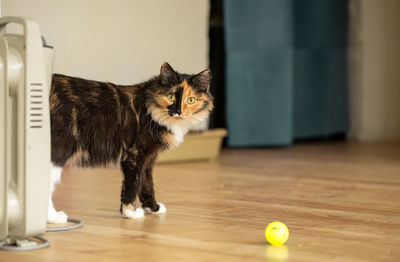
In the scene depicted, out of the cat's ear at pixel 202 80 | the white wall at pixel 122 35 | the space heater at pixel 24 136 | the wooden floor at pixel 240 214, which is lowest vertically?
the wooden floor at pixel 240 214

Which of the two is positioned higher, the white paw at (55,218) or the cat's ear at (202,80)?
the cat's ear at (202,80)

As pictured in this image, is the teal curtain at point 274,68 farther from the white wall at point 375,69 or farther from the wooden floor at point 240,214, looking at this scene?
the wooden floor at point 240,214

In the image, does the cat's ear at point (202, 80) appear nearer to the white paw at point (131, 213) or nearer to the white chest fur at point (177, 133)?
the white chest fur at point (177, 133)

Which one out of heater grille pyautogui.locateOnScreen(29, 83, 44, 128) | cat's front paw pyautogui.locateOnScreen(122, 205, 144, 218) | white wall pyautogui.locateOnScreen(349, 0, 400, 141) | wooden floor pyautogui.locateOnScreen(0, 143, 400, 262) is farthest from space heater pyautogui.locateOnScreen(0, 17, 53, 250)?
white wall pyautogui.locateOnScreen(349, 0, 400, 141)

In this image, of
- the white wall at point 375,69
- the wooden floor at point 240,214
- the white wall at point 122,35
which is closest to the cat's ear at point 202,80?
the wooden floor at point 240,214

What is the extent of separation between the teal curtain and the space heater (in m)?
3.36

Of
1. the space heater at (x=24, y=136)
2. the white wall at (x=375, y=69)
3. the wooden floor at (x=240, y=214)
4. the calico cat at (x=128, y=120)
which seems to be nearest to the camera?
the space heater at (x=24, y=136)

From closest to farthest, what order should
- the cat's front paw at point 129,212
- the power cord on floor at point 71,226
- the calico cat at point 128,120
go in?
the power cord on floor at point 71,226
the calico cat at point 128,120
the cat's front paw at point 129,212

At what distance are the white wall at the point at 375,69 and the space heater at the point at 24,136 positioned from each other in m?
5.03

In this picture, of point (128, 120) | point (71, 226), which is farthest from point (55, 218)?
point (128, 120)

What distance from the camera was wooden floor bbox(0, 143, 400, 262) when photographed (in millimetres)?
1776

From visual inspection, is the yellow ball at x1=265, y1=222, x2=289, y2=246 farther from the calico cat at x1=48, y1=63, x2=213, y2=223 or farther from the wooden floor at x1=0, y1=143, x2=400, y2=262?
the calico cat at x1=48, y1=63, x2=213, y2=223

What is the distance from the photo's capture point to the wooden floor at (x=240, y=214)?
1.78 m

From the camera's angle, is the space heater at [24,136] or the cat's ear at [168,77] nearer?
the space heater at [24,136]
